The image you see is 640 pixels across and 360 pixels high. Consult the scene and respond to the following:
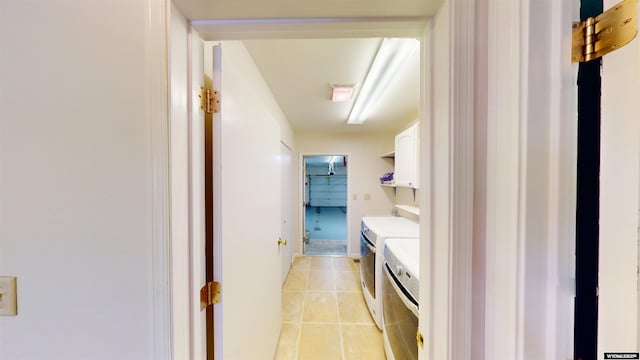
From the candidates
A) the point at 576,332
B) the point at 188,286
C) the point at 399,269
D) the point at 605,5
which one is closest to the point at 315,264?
the point at 399,269

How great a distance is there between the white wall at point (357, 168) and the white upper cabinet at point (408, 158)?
989 millimetres

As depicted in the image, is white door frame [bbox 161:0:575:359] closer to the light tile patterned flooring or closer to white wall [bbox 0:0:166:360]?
white wall [bbox 0:0:166:360]

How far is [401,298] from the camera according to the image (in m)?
1.26

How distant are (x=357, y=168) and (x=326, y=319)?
244 cm

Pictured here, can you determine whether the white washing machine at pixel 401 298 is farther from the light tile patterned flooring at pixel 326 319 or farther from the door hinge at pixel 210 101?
the door hinge at pixel 210 101

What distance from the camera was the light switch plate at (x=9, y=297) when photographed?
2.00 ft

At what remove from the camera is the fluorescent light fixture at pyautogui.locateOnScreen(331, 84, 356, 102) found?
1.96 metres

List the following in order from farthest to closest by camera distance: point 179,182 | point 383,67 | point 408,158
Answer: point 408,158
point 383,67
point 179,182

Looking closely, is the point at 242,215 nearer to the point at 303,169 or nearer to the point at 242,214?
the point at 242,214

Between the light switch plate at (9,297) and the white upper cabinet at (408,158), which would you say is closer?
the light switch plate at (9,297)

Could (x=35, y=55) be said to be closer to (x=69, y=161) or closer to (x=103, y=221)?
(x=69, y=161)

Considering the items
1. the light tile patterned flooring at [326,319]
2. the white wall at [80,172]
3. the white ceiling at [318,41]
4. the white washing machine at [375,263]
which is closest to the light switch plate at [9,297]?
the white wall at [80,172]

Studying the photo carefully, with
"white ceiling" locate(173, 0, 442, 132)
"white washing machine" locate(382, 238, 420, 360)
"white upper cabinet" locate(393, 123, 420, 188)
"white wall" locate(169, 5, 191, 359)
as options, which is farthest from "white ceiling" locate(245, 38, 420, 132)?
Result: "white washing machine" locate(382, 238, 420, 360)

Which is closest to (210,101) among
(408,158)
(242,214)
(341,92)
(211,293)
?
(242,214)
